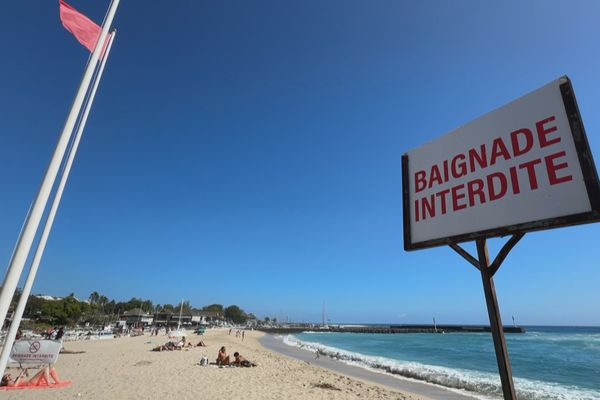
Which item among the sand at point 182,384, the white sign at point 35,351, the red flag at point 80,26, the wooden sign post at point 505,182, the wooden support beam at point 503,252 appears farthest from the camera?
the white sign at point 35,351

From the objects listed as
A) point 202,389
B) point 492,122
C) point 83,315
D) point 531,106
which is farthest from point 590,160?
point 83,315

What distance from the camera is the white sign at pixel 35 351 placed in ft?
35.2

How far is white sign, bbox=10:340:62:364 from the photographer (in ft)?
35.2

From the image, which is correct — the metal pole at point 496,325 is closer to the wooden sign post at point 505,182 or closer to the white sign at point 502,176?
the wooden sign post at point 505,182

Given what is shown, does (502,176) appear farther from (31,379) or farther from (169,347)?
(169,347)

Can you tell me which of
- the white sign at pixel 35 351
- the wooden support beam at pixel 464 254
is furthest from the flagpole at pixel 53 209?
the white sign at pixel 35 351

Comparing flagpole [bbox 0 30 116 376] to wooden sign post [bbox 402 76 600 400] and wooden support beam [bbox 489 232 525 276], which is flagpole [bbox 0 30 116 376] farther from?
wooden support beam [bbox 489 232 525 276]

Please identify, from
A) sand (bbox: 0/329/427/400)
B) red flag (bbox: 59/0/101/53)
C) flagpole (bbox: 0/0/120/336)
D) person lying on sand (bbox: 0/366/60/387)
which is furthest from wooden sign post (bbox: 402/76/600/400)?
person lying on sand (bbox: 0/366/60/387)

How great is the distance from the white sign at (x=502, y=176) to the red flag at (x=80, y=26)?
17.4 ft

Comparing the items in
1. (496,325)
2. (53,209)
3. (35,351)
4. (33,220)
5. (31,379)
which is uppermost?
(53,209)

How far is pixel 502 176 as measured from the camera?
3.81 meters

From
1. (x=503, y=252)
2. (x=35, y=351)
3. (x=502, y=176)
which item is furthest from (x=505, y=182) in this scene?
(x=35, y=351)

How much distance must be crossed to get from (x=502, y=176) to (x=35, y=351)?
13911 mm

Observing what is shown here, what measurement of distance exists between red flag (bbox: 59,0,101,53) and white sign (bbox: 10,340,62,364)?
10.0 metres
